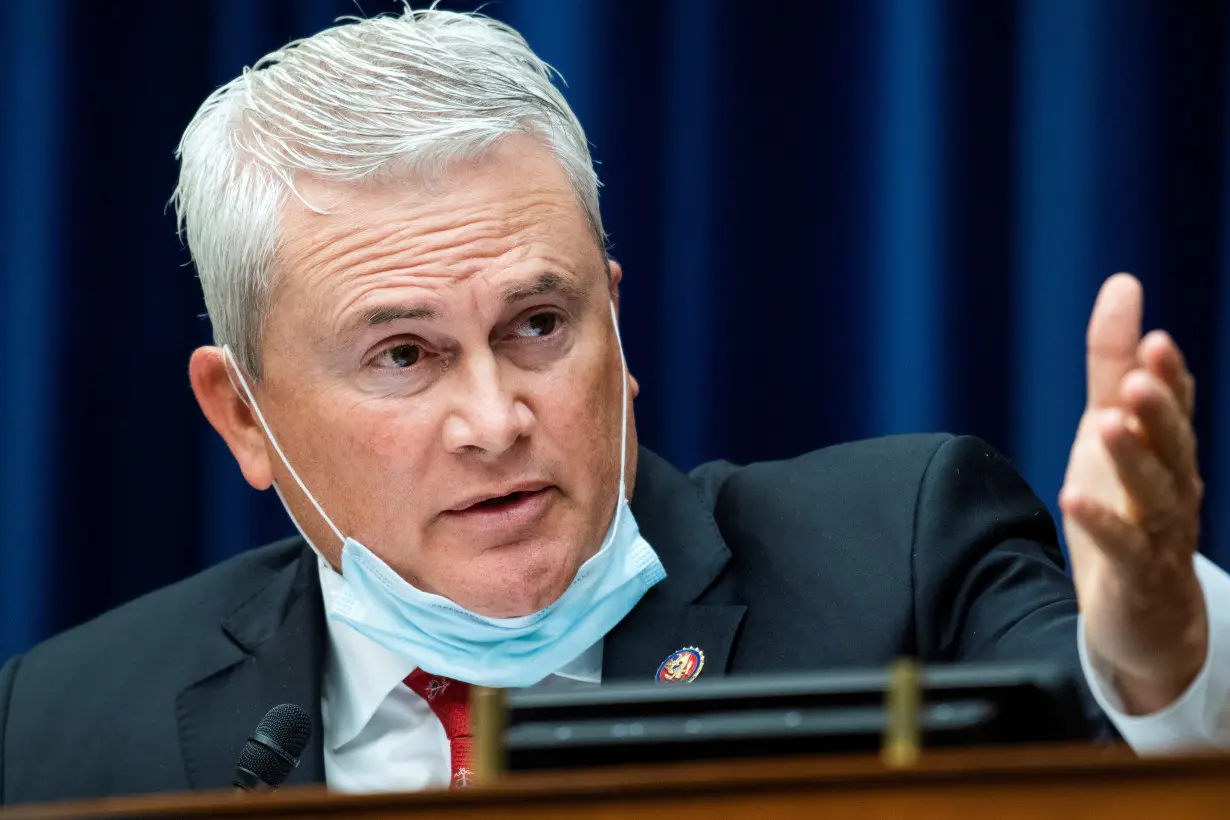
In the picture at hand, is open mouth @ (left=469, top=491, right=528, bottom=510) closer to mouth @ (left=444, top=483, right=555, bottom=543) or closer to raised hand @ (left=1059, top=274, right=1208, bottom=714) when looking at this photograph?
mouth @ (left=444, top=483, right=555, bottom=543)

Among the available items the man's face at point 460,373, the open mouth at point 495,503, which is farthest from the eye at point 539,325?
the open mouth at point 495,503

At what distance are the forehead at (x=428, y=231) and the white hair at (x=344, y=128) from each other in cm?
2

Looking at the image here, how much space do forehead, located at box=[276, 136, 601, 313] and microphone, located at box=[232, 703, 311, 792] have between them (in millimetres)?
619

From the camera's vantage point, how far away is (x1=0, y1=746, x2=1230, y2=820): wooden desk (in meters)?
0.99

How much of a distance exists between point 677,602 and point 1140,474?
1011 millimetres

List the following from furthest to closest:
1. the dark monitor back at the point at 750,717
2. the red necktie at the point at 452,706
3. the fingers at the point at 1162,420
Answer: the red necktie at the point at 452,706 → the fingers at the point at 1162,420 → the dark monitor back at the point at 750,717

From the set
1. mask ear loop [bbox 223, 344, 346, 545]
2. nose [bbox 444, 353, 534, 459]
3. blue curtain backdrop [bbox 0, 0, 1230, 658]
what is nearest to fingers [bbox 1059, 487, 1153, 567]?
nose [bbox 444, 353, 534, 459]

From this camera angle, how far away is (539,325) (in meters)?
2.21

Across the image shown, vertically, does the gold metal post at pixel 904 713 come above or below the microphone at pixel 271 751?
above

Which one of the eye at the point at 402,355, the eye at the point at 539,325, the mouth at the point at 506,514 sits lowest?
the mouth at the point at 506,514

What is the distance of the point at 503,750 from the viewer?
1.21 meters

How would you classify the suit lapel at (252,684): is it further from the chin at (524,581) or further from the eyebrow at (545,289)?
the eyebrow at (545,289)

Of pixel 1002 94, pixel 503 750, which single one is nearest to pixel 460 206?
pixel 503 750

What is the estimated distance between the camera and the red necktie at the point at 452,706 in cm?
226
